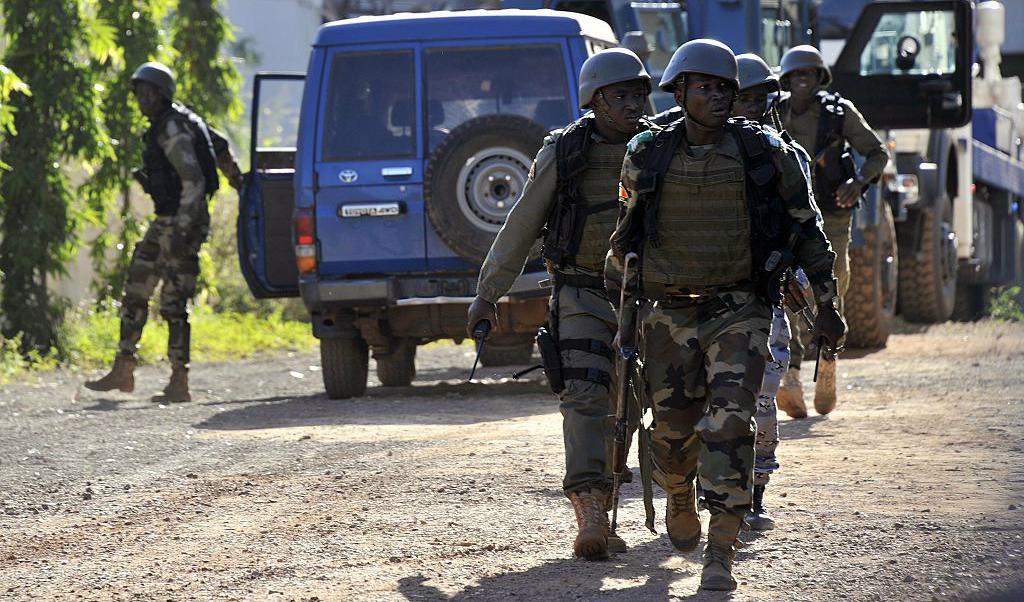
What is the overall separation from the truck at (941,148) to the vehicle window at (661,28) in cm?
191

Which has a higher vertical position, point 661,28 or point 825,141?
point 661,28

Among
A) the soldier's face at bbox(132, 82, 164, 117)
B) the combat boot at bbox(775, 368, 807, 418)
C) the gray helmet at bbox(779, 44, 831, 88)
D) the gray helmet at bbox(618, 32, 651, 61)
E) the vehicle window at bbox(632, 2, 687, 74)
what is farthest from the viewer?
the vehicle window at bbox(632, 2, 687, 74)

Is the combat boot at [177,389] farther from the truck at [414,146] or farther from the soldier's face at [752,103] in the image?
the soldier's face at [752,103]

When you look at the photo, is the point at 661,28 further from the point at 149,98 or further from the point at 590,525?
the point at 590,525

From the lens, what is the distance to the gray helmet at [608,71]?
5707mm

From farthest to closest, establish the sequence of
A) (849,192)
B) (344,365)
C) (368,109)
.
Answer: (344,365) < (368,109) < (849,192)

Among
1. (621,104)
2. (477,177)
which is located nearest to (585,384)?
(621,104)

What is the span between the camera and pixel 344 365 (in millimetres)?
11141

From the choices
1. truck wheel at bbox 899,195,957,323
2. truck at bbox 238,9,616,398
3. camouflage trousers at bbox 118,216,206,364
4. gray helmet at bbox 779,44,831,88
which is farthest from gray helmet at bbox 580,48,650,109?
truck wheel at bbox 899,195,957,323

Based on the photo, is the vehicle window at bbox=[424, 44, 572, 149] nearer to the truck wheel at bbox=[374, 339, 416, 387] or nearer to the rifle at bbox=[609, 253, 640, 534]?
the truck wheel at bbox=[374, 339, 416, 387]

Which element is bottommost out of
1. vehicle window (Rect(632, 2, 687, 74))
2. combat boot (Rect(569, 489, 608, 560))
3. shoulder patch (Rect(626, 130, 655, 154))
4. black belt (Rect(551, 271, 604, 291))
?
combat boot (Rect(569, 489, 608, 560))

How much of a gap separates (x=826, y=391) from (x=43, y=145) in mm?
7987

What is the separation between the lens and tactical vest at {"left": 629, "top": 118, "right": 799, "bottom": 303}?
5.21 m

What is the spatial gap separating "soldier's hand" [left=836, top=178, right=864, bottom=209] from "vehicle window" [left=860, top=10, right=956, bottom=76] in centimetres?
538
